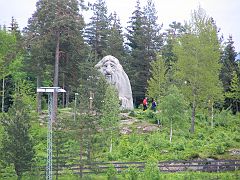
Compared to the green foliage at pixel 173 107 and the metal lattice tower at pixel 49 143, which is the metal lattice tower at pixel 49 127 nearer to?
the metal lattice tower at pixel 49 143

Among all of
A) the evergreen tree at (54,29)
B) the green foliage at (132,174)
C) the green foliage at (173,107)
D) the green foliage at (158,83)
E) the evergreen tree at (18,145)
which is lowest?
the green foliage at (132,174)

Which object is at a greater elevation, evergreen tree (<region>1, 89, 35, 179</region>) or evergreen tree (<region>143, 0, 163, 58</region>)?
evergreen tree (<region>143, 0, 163, 58</region>)

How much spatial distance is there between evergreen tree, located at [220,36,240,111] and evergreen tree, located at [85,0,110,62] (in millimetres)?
15953

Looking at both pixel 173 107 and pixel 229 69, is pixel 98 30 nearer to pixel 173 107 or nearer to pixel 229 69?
pixel 229 69

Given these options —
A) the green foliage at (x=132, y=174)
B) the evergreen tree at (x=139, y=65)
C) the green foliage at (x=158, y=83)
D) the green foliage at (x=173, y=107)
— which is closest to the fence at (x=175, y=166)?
the green foliage at (x=132, y=174)

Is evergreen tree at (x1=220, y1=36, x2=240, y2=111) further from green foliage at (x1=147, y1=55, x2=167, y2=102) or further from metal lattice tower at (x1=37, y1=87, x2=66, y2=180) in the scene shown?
metal lattice tower at (x1=37, y1=87, x2=66, y2=180)

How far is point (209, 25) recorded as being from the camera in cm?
3506

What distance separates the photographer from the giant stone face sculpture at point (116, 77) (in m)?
40.1

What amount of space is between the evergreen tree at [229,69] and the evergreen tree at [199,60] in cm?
1329

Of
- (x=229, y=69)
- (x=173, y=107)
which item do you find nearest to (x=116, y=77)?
(x=173, y=107)

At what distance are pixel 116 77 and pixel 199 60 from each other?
9.36 m

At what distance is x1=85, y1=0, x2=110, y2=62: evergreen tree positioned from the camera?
56.8 meters

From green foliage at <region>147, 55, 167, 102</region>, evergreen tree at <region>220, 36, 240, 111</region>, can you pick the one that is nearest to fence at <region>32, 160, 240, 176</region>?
green foliage at <region>147, 55, 167, 102</region>

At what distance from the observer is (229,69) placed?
166ft
